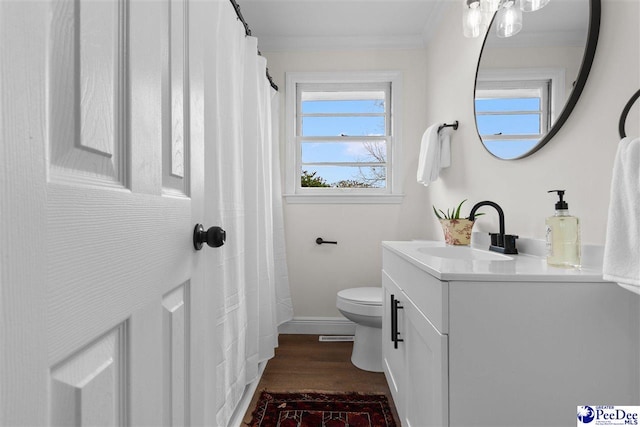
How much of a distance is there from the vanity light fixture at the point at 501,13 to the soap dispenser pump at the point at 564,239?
730 mm

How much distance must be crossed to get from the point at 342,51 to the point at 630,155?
2.27 metres

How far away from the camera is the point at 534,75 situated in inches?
51.8

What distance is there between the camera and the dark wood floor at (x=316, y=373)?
1849 millimetres

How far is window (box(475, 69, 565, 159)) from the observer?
1229 millimetres

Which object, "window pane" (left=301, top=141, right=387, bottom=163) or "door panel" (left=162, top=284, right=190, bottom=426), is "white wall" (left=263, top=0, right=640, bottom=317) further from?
"door panel" (left=162, top=284, right=190, bottom=426)

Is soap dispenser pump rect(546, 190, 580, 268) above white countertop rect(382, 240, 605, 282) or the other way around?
above

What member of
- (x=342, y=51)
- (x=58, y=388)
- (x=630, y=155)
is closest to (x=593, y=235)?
(x=630, y=155)

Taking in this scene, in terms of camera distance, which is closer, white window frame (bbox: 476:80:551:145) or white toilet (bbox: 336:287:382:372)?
white window frame (bbox: 476:80:551:145)

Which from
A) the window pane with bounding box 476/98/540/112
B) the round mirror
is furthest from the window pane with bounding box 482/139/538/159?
the window pane with bounding box 476/98/540/112

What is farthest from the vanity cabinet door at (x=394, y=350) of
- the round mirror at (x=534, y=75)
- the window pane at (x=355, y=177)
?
the window pane at (x=355, y=177)

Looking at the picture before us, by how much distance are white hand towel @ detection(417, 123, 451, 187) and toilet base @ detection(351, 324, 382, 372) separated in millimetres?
984

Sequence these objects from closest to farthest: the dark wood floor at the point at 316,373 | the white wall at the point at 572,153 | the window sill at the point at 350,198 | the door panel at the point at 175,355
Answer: the door panel at the point at 175,355, the white wall at the point at 572,153, the dark wood floor at the point at 316,373, the window sill at the point at 350,198

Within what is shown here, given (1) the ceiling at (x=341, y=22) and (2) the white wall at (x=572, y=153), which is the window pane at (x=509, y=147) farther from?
(1) the ceiling at (x=341, y=22)

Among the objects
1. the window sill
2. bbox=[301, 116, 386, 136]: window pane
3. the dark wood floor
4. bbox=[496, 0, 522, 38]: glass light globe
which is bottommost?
the dark wood floor
